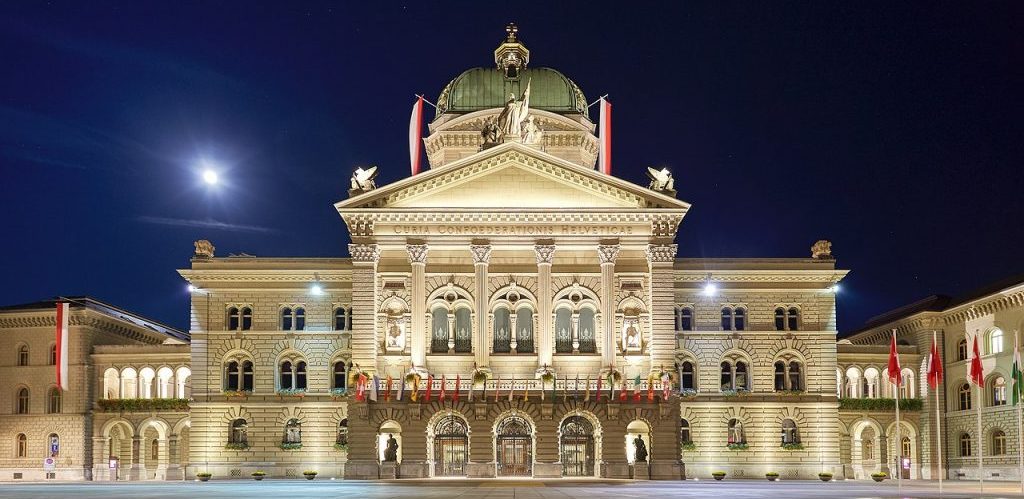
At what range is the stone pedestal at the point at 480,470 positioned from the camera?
2936 inches

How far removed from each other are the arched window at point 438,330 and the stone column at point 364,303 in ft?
13.5

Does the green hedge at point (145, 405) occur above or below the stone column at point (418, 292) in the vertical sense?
below

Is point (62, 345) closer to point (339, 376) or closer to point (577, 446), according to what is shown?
point (339, 376)

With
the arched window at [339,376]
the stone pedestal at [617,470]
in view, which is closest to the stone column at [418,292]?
the arched window at [339,376]

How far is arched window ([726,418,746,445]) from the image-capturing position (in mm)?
83750

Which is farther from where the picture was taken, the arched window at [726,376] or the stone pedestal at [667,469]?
the arched window at [726,376]

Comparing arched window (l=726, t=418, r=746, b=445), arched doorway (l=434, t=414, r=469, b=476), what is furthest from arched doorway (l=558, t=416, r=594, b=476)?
Result: arched window (l=726, t=418, r=746, b=445)

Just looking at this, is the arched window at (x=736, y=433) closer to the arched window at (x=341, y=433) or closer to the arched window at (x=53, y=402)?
the arched window at (x=341, y=433)

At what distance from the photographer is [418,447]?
75.1 metres

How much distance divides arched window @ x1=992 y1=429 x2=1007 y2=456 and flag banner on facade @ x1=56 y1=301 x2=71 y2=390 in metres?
63.5

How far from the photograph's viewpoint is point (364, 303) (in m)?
78.2

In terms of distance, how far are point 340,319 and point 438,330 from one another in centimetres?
811

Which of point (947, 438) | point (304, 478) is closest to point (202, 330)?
point (304, 478)

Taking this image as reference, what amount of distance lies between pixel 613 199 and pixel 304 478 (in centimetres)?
2702
